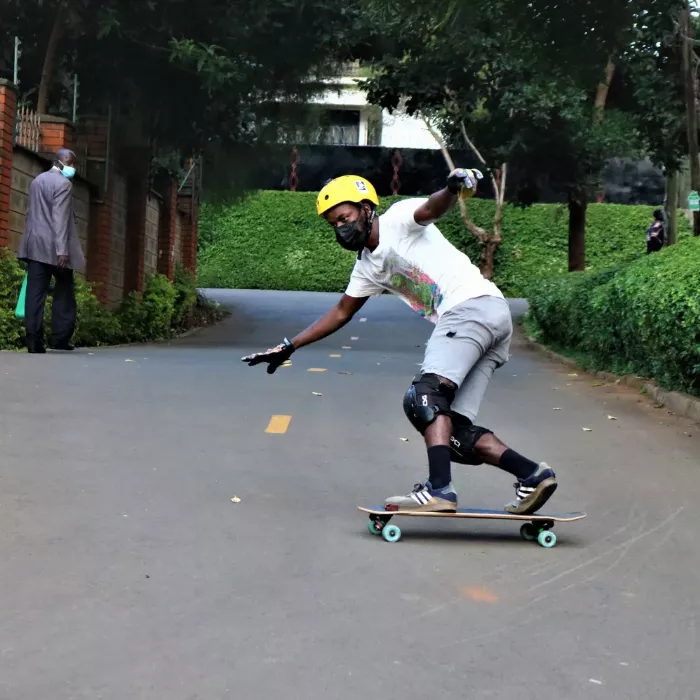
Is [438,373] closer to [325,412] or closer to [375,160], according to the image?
[325,412]

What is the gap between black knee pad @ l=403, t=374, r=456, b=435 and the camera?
17.4 ft

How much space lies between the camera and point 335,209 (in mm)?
5445

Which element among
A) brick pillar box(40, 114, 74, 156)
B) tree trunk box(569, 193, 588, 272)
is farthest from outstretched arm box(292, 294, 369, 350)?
tree trunk box(569, 193, 588, 272)

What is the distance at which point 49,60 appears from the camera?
16.4 meters

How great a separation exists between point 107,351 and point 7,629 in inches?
422

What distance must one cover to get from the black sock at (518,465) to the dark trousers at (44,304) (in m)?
8.14

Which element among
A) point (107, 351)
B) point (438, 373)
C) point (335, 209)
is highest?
point (335, 209)

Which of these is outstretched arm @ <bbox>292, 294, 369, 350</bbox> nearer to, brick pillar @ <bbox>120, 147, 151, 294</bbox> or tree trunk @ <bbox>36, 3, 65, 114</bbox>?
tree trunk @ <bbox>36, 3, 65, 114</bbox>

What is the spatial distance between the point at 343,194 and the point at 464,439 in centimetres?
128

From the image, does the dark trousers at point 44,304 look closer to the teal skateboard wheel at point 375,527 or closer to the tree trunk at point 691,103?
the teal skateboard wheel at point 375,527

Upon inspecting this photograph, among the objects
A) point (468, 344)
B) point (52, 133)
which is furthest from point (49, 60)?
point (468, 344)

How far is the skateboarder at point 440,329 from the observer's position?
533 cm

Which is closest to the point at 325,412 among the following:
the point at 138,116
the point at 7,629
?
the point at 7,629

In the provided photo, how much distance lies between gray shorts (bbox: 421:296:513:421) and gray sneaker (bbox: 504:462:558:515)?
425 mm
